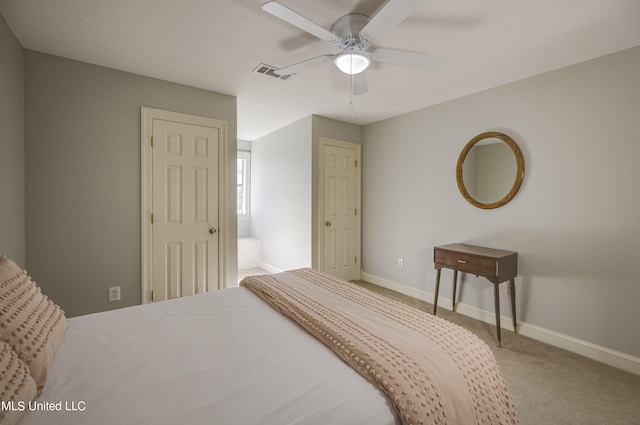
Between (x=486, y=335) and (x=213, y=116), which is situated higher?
(x=213, y=116)

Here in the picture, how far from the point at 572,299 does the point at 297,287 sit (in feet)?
7.81

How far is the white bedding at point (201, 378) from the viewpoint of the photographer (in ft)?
2.76

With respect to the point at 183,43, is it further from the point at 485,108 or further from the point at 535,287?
the point at 535,287

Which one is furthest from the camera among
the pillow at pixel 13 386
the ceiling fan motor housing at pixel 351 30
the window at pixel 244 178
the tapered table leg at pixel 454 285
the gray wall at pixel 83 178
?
the window at pixel 244 178

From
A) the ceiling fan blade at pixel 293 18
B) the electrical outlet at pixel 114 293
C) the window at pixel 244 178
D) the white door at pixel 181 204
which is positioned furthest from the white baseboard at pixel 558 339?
the window at pixel 244 178

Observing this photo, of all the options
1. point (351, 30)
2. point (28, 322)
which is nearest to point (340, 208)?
point (351, 30)

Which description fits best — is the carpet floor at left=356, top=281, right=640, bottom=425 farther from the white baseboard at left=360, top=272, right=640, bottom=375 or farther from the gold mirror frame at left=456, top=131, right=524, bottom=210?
the gold mirror frame at left=456, top=131, right=524, bottom=210

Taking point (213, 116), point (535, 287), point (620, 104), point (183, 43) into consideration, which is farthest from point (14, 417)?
point (620, 104)

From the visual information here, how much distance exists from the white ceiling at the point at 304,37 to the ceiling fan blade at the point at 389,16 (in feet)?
0.56

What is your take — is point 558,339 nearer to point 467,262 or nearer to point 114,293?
point 467,262

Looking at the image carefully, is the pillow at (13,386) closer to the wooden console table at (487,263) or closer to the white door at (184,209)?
the white door at (184,209)

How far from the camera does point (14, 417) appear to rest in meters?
0.76

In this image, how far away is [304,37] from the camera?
6.84ft

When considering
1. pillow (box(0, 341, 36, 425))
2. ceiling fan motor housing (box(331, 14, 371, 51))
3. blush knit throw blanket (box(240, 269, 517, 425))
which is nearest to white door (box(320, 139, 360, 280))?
ceiling fan motor housing (box(331, 14, 371, 51))
